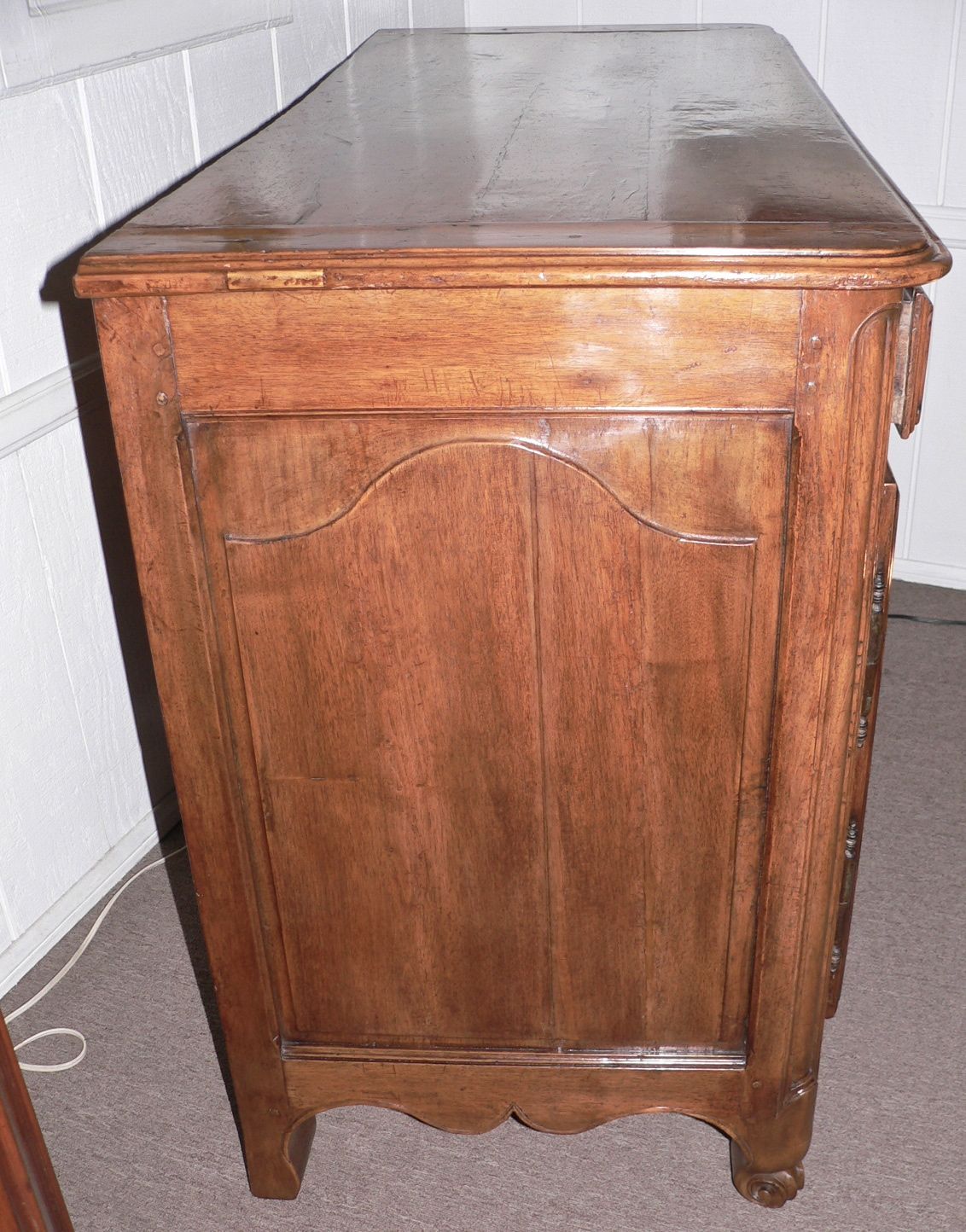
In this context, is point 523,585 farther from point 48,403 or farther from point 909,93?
point 909,93

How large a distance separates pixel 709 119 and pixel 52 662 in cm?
105

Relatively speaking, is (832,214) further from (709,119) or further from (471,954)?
(471,954)

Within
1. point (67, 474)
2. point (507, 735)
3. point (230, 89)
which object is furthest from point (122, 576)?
point (507, 735)

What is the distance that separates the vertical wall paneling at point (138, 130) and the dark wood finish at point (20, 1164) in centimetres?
106

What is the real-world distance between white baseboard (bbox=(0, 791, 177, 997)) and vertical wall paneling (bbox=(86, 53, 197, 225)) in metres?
0.88

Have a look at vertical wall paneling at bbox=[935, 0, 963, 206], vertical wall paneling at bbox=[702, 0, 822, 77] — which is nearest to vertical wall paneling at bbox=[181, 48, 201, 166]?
vertical wall paneling at bbox=[702, 0, 822, 77]

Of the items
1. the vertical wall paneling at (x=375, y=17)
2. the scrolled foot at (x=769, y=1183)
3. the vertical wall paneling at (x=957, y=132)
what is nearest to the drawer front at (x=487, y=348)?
the scrolled foot at (x=769, y=1183)

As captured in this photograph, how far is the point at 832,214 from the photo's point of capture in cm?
92

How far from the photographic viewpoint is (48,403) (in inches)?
59.2

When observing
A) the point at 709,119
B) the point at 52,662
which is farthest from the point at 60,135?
the point at 709,119

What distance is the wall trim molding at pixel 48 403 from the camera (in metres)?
1.44

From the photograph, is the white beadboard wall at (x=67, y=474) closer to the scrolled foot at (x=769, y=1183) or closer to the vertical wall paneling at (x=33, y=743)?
the vertical wall paneling at (x=33, y=743)

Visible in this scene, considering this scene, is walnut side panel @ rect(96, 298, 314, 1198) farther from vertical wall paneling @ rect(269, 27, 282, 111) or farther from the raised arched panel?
vertical wall paneling @ rect(269, 27, 282, 111)

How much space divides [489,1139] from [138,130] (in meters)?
1.33
